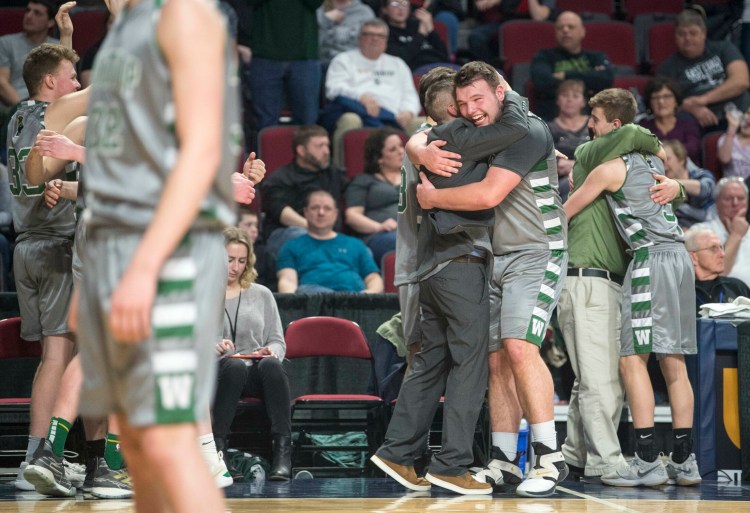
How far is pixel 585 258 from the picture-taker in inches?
237

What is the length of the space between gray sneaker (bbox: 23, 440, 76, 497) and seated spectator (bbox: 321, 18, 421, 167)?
4834 mm

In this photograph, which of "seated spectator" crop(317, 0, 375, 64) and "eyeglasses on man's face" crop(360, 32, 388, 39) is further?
"seated spectator" crop(317, 0, 375, 64)

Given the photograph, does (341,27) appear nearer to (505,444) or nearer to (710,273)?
(710,273)

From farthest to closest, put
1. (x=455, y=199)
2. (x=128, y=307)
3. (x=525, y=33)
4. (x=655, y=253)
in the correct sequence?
(x=525, y=33) < (x=655, y=253) < (x=455, y=199) < (x=128, y=307)

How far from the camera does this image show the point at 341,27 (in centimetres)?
1015

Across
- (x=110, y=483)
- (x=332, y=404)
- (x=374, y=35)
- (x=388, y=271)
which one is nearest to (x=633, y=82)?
(x=374, y=35)

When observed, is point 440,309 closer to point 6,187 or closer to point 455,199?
point 455,199

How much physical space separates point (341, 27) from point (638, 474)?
579cm

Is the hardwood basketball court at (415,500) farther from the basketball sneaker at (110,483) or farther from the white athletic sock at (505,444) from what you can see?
the white athletic sock at (505,444)

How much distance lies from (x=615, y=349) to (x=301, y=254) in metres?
2.47

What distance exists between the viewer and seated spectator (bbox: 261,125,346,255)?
327 inches

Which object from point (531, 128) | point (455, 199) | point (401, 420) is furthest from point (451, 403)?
point (531, 128)

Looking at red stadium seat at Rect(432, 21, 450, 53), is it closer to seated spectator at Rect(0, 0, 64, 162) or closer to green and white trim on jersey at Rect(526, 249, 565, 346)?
seated spectator at Rect(0, 0, 64, 162)

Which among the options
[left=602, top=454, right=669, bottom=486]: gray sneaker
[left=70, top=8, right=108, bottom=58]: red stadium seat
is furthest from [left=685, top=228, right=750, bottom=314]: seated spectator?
[left=70, top=8, right=108, bottom=58]: red stadium seat
